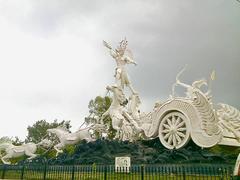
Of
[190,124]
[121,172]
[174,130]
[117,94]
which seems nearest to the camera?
[121,172]

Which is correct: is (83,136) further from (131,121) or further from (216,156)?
(216,156)

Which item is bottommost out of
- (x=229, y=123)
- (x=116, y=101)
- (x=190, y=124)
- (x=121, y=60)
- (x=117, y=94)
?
(x=190, y=124)

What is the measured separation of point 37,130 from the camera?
51.6m

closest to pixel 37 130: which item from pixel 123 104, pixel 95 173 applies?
pixel 123 104

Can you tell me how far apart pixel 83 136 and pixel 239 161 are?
48.5 ft

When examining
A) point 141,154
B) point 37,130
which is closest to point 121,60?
point 141,154

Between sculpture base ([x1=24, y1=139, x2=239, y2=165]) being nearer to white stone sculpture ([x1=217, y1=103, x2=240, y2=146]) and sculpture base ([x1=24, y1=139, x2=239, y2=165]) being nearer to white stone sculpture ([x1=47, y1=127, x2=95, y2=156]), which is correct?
white stone sculpture ([x1=47, y1=127, x2=95, y2=156])

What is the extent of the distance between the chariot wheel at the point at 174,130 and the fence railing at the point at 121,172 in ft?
13.3

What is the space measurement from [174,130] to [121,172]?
21.0 feet

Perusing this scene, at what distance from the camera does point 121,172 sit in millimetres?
12805

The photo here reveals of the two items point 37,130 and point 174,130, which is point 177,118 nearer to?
point 174,130

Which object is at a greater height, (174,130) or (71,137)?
(174,130)

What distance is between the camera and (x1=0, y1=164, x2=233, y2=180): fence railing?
1099cm

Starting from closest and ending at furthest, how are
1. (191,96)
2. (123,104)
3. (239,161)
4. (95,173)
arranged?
(239,161), (95,173), (191,96), (123,104)
